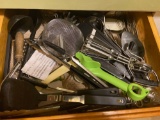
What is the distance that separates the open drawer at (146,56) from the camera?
1.73ft

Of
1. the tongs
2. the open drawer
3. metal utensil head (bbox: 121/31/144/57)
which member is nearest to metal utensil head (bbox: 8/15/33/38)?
the open drawer

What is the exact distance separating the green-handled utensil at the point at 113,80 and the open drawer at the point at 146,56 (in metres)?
0.05

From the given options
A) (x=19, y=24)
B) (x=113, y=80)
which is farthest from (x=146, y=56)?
(x=19, y=24)

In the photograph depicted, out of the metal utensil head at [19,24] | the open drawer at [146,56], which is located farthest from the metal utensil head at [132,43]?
the metal utensil head at [19,24]

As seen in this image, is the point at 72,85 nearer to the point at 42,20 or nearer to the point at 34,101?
the point at 34,101

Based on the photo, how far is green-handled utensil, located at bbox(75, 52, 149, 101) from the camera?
53cm

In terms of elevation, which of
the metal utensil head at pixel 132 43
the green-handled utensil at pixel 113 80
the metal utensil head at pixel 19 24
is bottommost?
the green-handled utensil at pixel 113 80

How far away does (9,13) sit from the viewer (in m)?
0.68

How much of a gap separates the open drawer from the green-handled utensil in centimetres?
5

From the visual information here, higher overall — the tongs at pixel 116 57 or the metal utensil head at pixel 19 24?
the metal utensil head at pixel 19 24

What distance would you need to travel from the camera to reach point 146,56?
729 millimetres

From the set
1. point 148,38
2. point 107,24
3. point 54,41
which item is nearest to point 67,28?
point 54,41

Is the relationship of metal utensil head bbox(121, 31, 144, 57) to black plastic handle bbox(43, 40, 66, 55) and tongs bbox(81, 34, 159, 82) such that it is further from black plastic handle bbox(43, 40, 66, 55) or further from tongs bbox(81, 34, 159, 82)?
black plastic handle bbox(43, 40, 66, 55)

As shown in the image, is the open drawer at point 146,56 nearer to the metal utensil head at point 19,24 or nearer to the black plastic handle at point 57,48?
the metal utensil head at point 19,24
